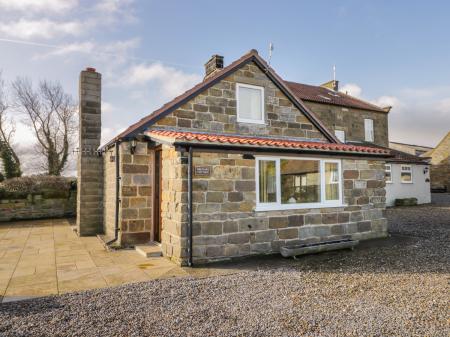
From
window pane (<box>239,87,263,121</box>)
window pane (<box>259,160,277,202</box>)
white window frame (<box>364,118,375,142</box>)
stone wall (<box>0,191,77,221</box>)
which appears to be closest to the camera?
window pane (<box>259,160,277,202</box>)

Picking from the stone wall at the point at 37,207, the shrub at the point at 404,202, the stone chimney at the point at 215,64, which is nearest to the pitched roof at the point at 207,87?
the stone chimney at the point at 215,64

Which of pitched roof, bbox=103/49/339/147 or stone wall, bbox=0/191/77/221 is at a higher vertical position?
pitched roof, bbox=103/49/339/147

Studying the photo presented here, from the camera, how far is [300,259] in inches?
281

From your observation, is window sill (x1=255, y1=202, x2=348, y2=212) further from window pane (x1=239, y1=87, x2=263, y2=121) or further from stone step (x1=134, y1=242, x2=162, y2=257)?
window pane (x1=239, y1=87, x2=263, y2=121)

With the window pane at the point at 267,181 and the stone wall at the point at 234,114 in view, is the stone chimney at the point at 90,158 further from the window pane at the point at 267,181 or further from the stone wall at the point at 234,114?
the window pane at the point at 267,181

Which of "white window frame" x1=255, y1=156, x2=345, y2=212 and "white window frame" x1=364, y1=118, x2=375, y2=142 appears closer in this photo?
"white window frame" x1=255, y1=156, x2=345, y2=212

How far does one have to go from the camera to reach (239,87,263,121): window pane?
1020 centimetres

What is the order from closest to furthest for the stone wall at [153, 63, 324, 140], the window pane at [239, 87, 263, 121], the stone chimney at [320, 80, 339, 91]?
the stone wall at [153, 63, 324, 140] < the window pane at [239, 87, 263, 121] < the stone chimney at [320, 80, 339, 91]

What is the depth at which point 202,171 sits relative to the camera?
268 inches

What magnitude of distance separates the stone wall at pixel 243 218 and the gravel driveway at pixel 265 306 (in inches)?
32.2

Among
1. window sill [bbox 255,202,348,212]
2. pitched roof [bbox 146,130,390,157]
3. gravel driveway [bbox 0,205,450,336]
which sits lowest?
gravel driveway [bbox 0,205,450,336]

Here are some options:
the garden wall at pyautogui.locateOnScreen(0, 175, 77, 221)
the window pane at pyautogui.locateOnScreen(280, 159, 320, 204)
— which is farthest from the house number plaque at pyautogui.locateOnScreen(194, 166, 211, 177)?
the garden wall at pyautogui.locateOnScreen(0, 175, 77, 221)

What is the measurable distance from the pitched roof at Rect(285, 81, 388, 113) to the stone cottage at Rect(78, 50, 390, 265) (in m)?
11.2

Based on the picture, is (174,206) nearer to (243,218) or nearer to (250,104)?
(243,218)
